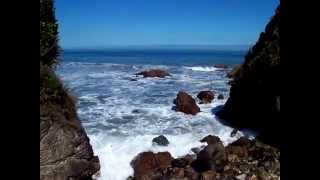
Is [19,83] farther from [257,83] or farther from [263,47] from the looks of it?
[263,47]

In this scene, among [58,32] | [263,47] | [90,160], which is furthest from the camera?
[263,47]

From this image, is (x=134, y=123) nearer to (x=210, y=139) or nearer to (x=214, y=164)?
(x=210, y=139)

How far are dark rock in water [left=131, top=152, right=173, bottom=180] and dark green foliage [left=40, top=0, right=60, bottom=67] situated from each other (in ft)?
19.6

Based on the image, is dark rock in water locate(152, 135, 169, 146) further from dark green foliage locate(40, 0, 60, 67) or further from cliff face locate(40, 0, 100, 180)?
dark green foliage locate(40, 0, 60, 67)

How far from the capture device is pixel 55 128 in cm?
1120

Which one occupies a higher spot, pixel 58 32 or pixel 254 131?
pixel 58 32

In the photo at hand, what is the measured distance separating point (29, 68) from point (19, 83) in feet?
0.20

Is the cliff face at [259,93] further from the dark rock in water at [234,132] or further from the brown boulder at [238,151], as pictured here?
the brown boulder at [238,151]

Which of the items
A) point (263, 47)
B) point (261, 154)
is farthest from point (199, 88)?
point (261, 154)

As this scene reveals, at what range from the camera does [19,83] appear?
1375 millimetres

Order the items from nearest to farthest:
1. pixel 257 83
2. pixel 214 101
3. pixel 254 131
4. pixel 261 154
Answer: pixel 261 154 < pixel 254 131 < pixel 257 83 < pixel 214 101

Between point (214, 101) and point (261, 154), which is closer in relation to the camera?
point (261, 154)

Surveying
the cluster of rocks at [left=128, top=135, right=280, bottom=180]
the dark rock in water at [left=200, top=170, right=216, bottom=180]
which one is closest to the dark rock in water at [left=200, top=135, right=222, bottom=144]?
the cluster of rocks at [left=128, top=135, right=280, bottom=180]

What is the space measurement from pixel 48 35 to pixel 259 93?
14.2m
